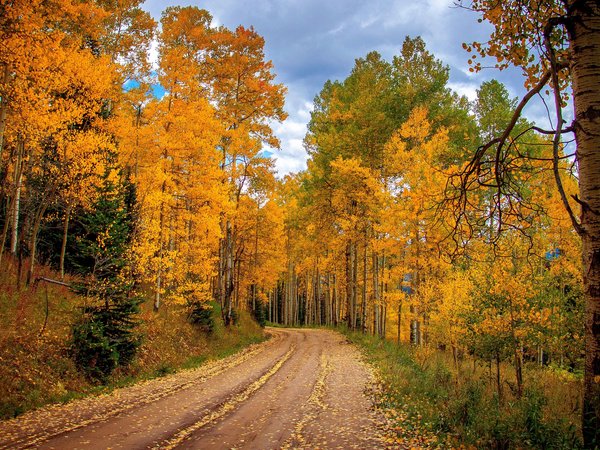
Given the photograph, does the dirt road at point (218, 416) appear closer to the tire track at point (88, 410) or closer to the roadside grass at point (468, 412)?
the tire track at point (88, 410)

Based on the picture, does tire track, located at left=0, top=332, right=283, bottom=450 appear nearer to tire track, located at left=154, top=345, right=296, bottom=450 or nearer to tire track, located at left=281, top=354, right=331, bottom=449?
tire track, located at left=154, top=345, right=296, bottom=450

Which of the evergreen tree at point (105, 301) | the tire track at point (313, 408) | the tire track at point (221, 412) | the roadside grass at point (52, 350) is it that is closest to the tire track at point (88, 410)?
the roadside grass at point (52, 350)

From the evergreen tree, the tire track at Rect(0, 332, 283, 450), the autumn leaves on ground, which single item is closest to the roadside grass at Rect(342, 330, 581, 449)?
the autumn leaves on ground

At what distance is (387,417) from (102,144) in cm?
1174

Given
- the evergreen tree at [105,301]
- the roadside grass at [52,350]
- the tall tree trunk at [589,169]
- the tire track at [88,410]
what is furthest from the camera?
the evergreen tree at [105,301]

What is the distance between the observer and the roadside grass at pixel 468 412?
5.57 m

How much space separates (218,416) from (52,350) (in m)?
5.84

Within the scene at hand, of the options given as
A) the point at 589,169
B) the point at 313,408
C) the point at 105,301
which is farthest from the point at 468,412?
the point at 105,301

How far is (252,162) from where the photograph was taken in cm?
2217

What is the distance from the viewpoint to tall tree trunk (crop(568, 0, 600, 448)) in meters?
3.54

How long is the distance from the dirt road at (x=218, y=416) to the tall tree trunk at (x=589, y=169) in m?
3.87

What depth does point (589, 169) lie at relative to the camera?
3.57 meters

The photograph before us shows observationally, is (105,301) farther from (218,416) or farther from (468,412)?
(468,412)

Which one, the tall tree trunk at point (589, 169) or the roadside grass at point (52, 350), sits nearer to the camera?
the tall tree trunk at point (589, 169)
